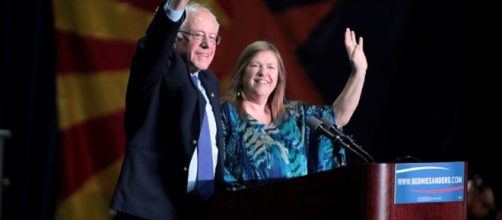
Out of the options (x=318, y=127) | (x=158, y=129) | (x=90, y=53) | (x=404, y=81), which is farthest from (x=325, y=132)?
(x=404, y=81)

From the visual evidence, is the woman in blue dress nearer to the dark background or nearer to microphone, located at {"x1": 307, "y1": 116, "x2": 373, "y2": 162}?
microphone, located at {"x1": 307, "y1": 116, "x2": 373, "y2": 162}

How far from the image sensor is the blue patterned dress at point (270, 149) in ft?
10.3

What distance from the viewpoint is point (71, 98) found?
14.9ft

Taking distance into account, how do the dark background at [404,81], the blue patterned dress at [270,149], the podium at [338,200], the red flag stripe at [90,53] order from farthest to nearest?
1. the dark background at [404,81]
2. the red flag stripe at [90,53]
3. the blue patterned dress at [270,149]
4. the podium at [338,200]

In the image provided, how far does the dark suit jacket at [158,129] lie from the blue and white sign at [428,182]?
664 mm

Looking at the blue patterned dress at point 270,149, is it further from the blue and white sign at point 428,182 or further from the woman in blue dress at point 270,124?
the blue and white sign at point 428,182

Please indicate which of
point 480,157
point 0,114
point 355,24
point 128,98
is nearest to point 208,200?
point 128,98

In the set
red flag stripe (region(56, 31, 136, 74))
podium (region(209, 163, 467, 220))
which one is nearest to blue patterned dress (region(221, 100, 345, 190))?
podium (region(209, 163, 467, 220))

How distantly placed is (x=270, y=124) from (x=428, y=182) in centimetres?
74

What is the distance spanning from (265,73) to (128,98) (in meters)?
0.53

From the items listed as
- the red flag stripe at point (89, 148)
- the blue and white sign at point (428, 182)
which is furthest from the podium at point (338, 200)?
the red flag stripe at point (89, 148)

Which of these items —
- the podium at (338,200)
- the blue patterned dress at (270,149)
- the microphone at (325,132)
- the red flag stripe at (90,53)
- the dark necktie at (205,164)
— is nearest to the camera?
the podium at (338,200)

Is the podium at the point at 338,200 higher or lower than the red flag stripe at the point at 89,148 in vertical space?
lower

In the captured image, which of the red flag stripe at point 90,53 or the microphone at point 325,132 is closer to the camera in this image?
the microphone at point 325,132
